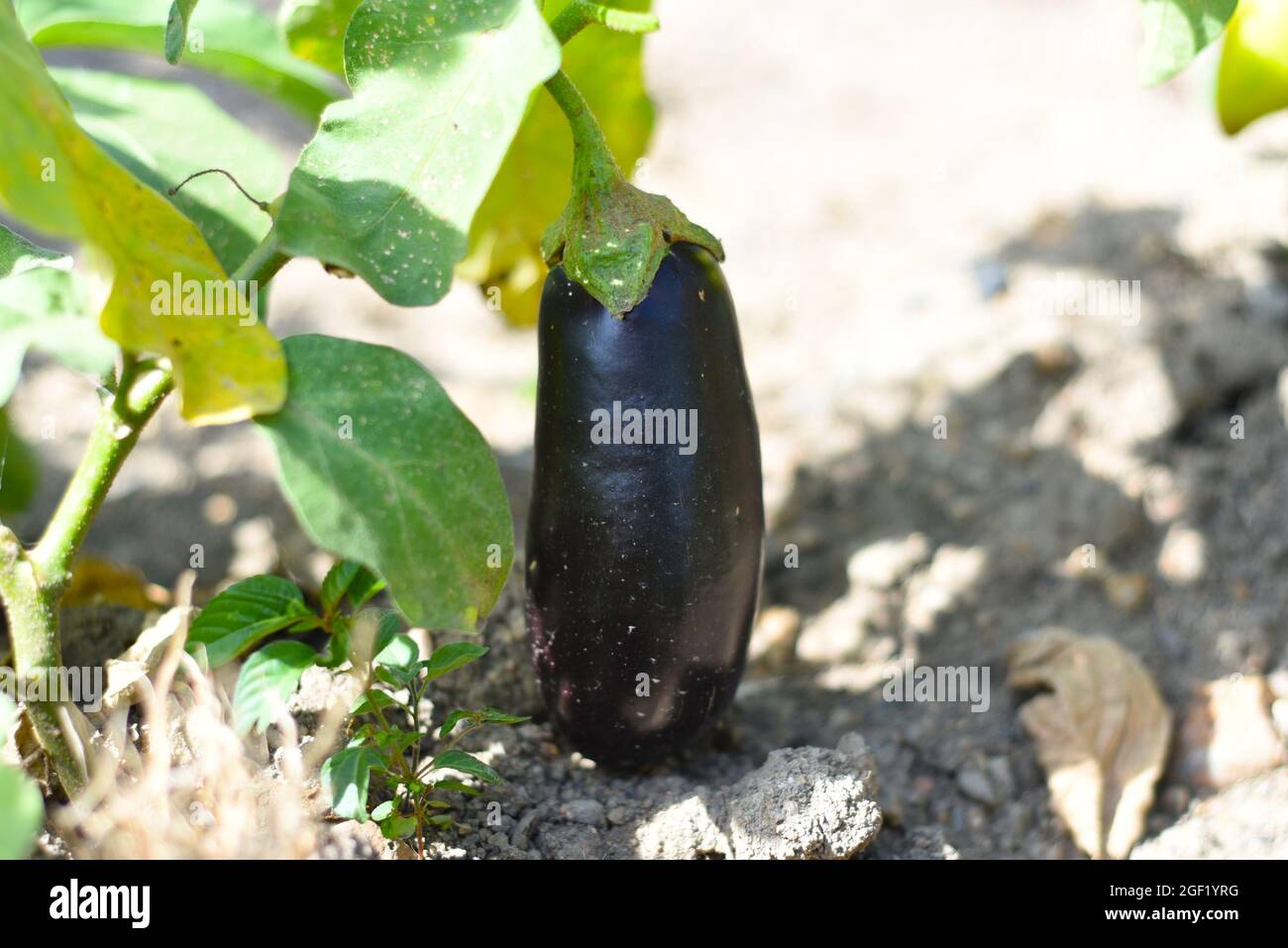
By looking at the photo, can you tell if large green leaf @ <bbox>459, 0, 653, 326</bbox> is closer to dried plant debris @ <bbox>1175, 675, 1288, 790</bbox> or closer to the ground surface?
the ground surface

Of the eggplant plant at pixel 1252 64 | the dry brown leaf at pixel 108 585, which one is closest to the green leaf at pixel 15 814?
the dry brown leaf at pixel 108 585

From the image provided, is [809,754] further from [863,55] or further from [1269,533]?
[863,55]

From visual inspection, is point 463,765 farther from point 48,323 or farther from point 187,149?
point 187,149

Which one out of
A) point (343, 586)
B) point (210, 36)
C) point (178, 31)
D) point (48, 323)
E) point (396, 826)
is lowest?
point (396, 826)

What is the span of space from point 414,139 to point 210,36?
763 millimetres

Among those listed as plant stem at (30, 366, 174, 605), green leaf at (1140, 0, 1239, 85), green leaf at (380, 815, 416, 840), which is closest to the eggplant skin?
green leaf at (380, 815, 416, 840)

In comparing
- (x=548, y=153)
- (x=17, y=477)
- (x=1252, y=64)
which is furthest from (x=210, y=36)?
(x=1252, y=64)

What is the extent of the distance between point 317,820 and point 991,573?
106 centimetres

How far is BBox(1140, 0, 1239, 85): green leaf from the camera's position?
1.29 m

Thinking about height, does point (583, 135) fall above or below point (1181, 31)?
below

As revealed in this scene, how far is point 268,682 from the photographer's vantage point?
1.18 meters

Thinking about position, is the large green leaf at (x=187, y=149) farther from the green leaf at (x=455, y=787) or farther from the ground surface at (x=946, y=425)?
the green leaf at (x=455, y=787)

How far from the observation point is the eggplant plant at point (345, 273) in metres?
1.05

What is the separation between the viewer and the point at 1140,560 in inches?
71.3
